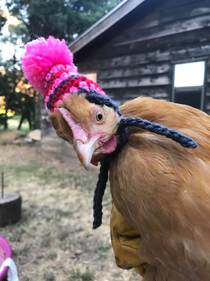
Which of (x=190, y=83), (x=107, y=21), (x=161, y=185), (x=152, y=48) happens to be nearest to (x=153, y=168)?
(x=161, y=185)

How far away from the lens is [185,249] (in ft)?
2.85

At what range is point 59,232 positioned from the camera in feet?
10.8

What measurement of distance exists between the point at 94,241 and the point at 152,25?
12.3ft

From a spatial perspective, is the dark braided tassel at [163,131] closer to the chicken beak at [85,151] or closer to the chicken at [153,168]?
the chicken at [153,168]

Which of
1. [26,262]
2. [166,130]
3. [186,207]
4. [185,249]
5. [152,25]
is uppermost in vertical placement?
[152,25]

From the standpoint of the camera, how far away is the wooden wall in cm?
402

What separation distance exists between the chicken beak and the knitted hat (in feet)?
0.80

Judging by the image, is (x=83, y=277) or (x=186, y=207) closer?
(x=186, y=207)

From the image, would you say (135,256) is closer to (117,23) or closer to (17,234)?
(17,234)

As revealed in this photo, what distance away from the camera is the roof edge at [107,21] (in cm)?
432

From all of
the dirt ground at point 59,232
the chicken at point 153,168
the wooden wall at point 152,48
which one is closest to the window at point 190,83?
the wooden wall at point 152,48

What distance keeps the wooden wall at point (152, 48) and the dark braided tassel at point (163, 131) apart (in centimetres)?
348

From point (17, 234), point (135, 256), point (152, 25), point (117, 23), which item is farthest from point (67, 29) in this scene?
point (135, 256)

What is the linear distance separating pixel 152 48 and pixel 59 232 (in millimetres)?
3535
